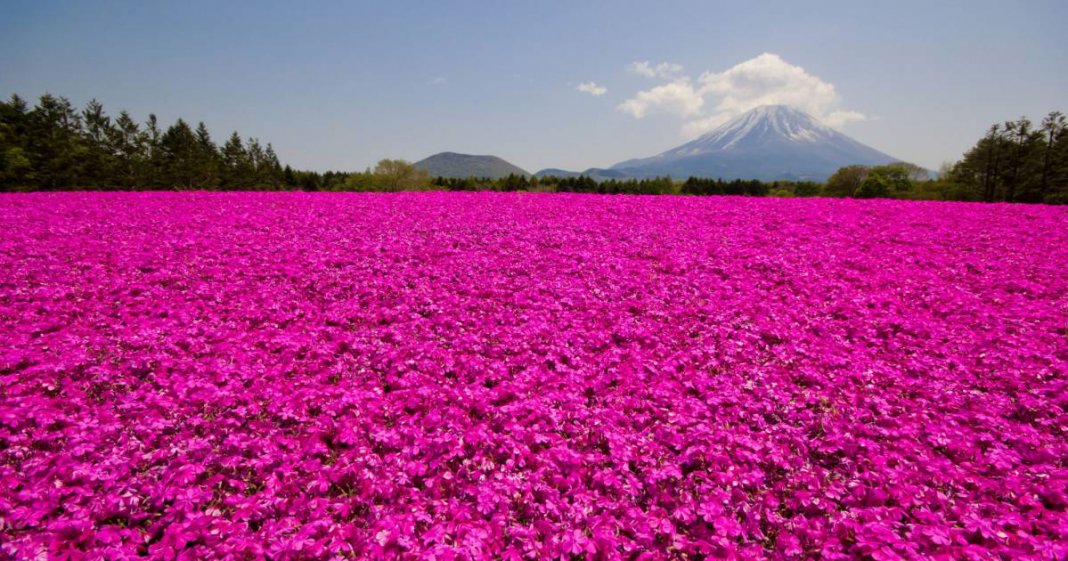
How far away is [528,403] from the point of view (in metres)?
6.77

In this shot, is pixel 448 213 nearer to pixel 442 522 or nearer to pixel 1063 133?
pixel 442 522

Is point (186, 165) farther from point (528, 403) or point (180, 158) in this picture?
point (528, 403)

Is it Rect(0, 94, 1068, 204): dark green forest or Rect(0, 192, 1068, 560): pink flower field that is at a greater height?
Rect(0, 94, 1068, 204): dark green forest

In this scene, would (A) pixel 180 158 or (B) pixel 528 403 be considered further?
(A) pixel 180 158

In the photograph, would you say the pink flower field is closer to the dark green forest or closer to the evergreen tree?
the dark green forest

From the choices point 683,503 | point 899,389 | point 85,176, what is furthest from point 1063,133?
point 85,176

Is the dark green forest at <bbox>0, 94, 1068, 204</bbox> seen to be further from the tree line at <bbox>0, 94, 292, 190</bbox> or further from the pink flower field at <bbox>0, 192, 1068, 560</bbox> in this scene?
the pink flower field at <bbox>0, 192, 1068, 560</bbox>

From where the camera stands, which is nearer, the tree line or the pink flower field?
the pink flower field

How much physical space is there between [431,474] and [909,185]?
4189 inches

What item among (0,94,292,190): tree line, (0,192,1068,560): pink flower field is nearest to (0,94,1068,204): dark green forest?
(0,94,292,190): tree line

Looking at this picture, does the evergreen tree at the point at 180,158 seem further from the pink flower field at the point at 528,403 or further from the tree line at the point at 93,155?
the pink flower field at the point at 528,403

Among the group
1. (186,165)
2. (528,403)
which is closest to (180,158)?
(186,165)

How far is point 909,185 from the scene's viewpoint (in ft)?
273

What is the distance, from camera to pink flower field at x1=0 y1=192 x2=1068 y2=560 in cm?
467
